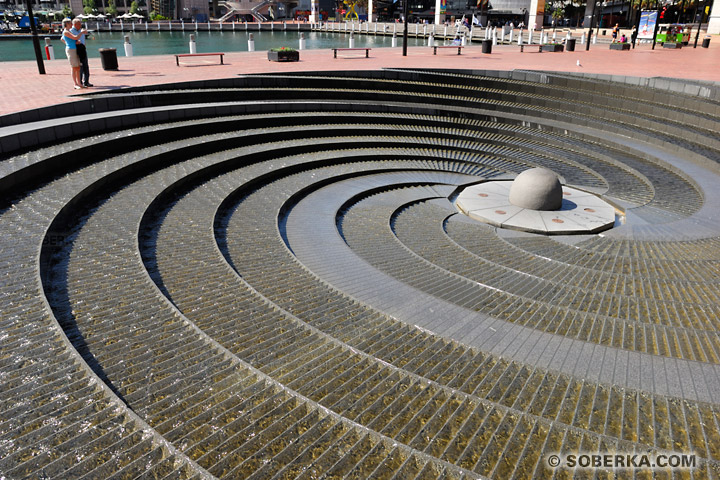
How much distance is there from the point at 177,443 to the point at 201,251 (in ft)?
14.2

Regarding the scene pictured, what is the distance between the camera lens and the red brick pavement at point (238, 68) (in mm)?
14008

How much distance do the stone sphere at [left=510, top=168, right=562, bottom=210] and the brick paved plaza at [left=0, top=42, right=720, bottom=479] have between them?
143cm

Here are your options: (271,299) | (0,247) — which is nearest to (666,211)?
(271,299)

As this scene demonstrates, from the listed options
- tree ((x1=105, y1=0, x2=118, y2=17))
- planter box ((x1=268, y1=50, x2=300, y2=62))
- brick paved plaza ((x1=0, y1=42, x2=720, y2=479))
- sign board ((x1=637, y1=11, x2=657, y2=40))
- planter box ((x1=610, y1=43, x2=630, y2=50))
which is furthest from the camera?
tree ((x1=105, y1=0, x2=118, y2=17))

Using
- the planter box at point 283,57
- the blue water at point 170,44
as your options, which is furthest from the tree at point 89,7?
the planter box at point 283,57

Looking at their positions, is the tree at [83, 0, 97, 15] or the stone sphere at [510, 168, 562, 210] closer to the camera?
the stone sphere at [510, 168, 562, 210]

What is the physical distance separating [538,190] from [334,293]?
21.0 feet

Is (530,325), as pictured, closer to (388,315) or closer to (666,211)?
(388,315)

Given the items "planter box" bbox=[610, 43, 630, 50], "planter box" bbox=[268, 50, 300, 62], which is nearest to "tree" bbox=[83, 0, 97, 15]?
"planter box" bbox=[268, 50, 300, 62]

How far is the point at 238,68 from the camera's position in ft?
64.8

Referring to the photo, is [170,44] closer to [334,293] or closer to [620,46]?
[620,46]

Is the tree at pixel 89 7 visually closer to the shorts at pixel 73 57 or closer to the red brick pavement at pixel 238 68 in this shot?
the red brick pavement at pixel 238 68

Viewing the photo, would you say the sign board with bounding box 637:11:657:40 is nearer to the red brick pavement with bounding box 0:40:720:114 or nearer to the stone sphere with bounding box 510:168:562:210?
the red brick pavement with bounding box 0:40:720:114

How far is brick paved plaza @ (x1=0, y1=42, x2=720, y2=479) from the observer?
3.77m
